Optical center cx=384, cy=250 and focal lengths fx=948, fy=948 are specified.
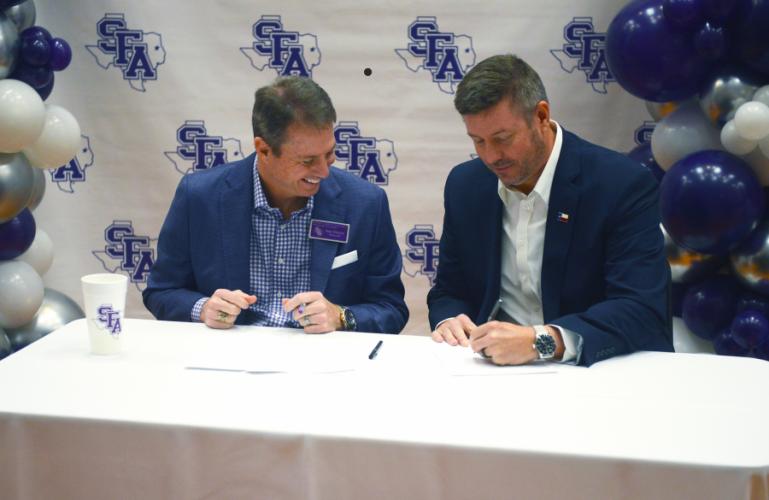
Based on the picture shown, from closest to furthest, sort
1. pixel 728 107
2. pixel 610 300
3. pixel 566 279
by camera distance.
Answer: pixel 610 300 → pixel 566 279 → pixel 728 107

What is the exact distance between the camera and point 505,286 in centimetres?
301

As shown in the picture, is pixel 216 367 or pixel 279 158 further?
pixel 279 158

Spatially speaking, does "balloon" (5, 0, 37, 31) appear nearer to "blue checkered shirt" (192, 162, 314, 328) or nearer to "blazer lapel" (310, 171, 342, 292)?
"blue checkered shirt" (192, 162, 314, 328)

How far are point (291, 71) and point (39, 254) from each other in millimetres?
1436

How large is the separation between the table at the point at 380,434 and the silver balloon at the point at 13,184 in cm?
144

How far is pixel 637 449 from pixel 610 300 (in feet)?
2.69

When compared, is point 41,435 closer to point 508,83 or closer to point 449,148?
point 508,83

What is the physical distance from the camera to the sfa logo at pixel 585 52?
4402 millimetres

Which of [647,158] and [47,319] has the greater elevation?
[647,158]

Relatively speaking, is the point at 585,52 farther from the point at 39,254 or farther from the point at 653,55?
the point at 39,254

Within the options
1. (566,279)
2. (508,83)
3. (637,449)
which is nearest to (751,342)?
(566,279)

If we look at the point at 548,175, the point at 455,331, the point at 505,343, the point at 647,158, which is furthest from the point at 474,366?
the point at 647,158

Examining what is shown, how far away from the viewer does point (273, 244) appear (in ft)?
9.91

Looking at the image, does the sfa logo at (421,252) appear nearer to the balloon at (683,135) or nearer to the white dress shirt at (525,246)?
the balloon at (683,135)
